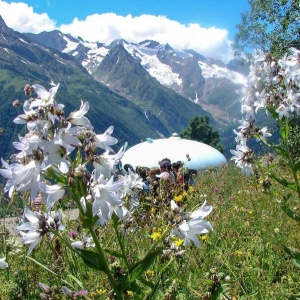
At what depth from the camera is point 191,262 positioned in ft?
12.3

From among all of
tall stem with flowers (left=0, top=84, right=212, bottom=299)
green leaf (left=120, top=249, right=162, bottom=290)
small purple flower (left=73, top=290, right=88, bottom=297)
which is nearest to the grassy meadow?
small purple flower (left=73, top=290, right=88, bottom=297)

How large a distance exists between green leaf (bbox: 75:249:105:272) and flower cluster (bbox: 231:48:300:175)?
2200mm

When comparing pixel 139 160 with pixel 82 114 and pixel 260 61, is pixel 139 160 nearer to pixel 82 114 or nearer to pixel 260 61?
pixel 260 61

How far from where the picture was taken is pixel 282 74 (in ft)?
13.8

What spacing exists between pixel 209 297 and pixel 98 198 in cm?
78

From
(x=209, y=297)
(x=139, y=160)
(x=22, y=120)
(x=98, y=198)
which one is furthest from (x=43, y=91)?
(x=139, y=160)

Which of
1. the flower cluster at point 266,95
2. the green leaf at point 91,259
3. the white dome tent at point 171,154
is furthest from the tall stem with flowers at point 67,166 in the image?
the white dome tent at point 171,154

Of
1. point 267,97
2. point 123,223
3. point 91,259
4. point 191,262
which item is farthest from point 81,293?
point 267,97

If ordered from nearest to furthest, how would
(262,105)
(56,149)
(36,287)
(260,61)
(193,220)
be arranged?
1. (56,149)
2. (193,220)
3. (36,287)
4. (262,105)
5. (260,61)

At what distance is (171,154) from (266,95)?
66.2 ft

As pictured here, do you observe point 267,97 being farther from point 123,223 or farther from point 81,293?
point 81,293

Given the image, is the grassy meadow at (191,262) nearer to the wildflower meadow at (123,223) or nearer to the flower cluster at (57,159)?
the wildflower meadow at (123,223)

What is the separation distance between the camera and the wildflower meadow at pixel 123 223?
6.97ft

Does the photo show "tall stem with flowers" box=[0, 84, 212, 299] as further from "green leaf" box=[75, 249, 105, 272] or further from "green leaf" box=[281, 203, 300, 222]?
"green leaf" box=[281, 203, 300, 222]
